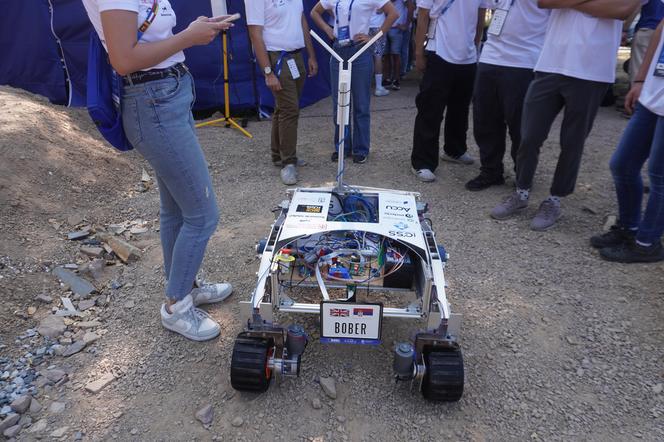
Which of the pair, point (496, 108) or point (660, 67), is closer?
point (660, 67)

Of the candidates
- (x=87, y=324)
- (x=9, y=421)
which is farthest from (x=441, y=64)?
(x=9, y=421)

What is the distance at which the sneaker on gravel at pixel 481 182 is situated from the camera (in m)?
4.68

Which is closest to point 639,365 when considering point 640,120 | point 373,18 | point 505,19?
point 640,120

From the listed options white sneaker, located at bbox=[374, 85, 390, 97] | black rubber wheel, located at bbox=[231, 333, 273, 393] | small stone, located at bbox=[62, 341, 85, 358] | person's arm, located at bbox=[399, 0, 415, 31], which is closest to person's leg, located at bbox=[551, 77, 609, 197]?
black rubber wheel, located at bbox=[231, 333, 273, 393]

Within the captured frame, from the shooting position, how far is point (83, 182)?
461cm

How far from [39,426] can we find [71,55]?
6.05m

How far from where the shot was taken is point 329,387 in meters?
2.41

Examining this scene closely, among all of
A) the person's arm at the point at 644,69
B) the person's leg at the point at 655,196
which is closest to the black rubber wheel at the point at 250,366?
the person's leg at the point at 655,196

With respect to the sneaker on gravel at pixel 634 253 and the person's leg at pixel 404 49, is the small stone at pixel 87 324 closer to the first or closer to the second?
the sneaker on gravel at pixel 634 253

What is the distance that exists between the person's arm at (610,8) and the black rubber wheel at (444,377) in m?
2.53

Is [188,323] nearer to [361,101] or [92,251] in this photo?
[92,251]

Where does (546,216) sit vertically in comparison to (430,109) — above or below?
below

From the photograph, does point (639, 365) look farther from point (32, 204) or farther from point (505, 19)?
point (32, 204)

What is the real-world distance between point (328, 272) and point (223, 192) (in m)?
2.44
